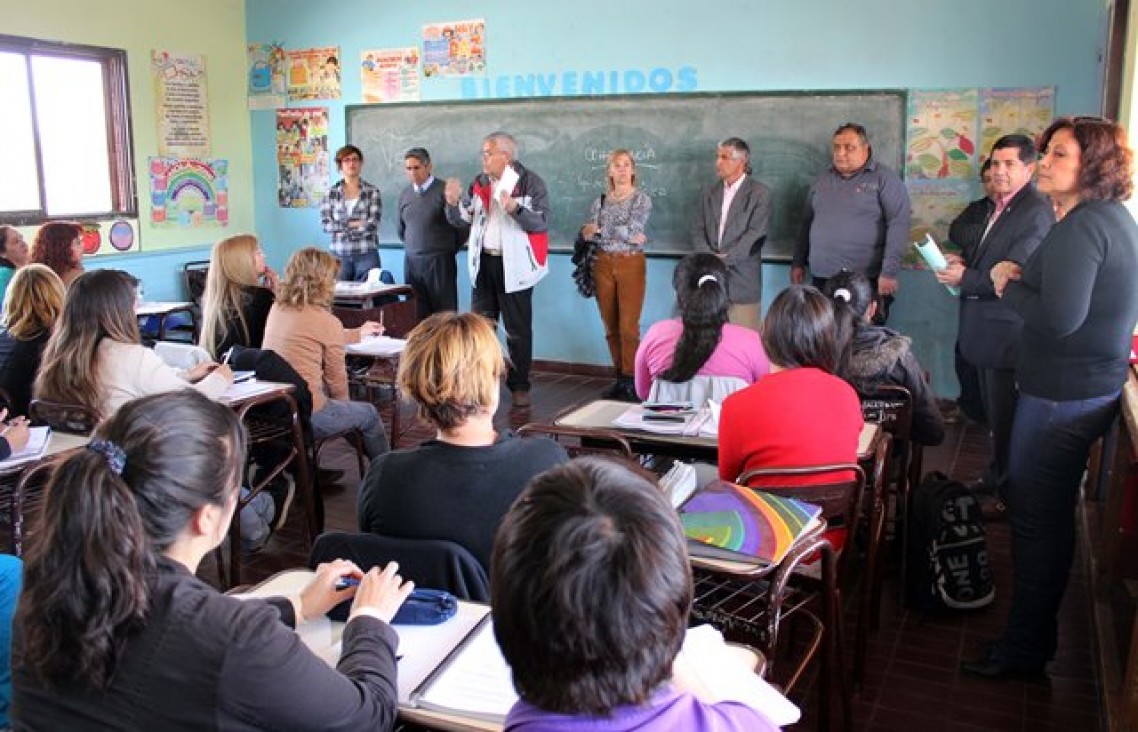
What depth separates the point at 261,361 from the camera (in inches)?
144

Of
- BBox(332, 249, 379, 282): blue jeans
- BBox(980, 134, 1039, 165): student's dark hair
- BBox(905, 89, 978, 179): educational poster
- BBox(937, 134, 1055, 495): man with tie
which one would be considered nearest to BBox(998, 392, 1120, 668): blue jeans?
BBox(937, 134, 1055, 495): man with tie

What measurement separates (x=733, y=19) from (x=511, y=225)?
184 centimetres

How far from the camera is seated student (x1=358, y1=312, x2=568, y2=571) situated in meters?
1.90

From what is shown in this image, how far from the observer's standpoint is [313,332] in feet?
12.7

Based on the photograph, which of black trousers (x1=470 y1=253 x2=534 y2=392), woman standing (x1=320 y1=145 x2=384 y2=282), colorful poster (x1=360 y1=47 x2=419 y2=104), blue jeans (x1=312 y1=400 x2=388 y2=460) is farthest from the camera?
colorful poster (x1=360 y1=47 x2=419 y2=104)

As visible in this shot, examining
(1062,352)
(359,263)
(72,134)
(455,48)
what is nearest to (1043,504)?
(1062,352)

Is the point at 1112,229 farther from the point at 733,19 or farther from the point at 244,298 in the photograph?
the point at 733,19

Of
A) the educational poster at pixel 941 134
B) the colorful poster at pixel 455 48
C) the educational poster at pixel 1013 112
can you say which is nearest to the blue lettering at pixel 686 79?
the educational poster at pixel 941 134

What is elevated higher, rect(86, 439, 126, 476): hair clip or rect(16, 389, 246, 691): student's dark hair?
rect(86, 439, 126, 476): hair clip

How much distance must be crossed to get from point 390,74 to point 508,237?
2.08m

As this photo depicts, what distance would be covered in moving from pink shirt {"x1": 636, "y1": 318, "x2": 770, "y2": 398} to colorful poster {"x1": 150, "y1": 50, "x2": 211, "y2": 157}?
536cm

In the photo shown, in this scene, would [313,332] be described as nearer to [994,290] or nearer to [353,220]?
[994,290]

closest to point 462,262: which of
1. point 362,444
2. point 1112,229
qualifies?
point 362,444

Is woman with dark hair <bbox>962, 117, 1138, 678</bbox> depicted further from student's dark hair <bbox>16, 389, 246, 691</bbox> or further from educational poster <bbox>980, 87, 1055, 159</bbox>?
educational poster <bbox>980, 87, 1055, 159</bbox>
